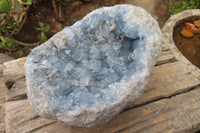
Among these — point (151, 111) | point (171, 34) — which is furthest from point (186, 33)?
point (151, 111)

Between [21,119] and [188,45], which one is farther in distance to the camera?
[188,45]

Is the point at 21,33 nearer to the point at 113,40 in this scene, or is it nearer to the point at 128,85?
the point at 113,40

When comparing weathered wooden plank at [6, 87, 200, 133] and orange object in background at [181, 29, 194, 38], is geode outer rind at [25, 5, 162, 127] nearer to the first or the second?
weathered wooden plank at [6, 87, 200, 133]

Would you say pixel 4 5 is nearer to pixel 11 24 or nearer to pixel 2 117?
pixel 11 24

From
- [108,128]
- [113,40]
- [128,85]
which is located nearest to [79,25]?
[113,40]

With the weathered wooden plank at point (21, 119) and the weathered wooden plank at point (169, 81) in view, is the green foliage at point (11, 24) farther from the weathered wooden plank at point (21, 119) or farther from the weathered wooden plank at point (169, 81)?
the weathered wooden plank at point (169, 81)

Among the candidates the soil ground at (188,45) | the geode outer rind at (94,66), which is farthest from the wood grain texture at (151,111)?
the soil ground at (188,45)
